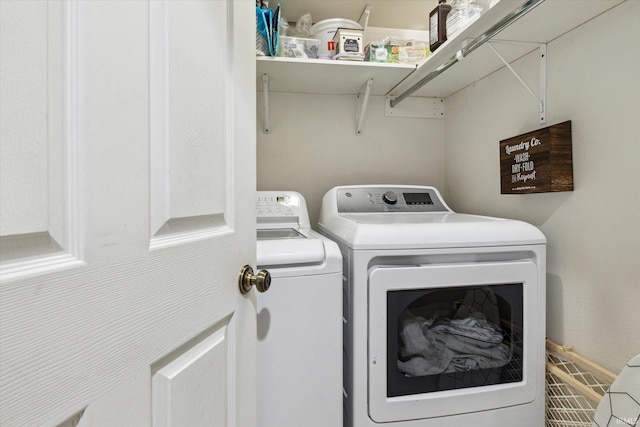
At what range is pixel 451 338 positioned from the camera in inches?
45.3

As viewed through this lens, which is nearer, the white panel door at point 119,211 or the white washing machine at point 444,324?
the white panel door at point 119,211

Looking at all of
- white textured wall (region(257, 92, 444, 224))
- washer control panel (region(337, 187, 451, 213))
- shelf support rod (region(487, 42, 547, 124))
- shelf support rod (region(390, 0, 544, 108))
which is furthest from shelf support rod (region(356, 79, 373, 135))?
shelf support rod (region(487, 42, 547, 124))

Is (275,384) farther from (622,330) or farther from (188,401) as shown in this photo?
(622,330)

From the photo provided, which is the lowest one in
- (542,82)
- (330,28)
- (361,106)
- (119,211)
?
(119,211)

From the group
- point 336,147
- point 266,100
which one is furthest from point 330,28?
point 336,147

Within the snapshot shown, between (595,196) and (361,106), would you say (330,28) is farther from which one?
(595,196)

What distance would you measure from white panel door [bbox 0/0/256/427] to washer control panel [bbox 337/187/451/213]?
3.13 feet

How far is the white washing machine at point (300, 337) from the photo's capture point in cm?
100

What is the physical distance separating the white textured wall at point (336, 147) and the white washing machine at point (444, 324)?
0.79m

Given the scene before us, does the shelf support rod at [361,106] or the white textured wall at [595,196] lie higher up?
the shelf support rod at [361,106]

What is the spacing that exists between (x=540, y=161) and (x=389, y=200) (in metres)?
0.66

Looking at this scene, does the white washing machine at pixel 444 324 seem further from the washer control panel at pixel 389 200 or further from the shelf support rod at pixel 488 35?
the shelf support rod at pixel 488 35

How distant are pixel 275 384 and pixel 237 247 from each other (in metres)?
0.54

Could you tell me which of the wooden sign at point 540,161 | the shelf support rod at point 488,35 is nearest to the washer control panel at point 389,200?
the wooden sign at point 540,161
